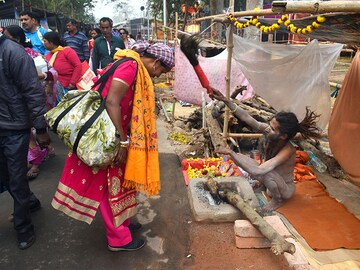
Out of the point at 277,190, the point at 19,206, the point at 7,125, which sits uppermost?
the point at 7,125

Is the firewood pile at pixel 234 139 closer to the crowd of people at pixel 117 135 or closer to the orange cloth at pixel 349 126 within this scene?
the orange cloth at pixel 349 126

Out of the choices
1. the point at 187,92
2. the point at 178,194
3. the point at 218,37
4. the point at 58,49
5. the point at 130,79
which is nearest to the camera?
the point at 130,79

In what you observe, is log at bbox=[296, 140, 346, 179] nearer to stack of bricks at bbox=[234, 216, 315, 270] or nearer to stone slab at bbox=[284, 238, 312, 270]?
stack of bricks at bbox=[234, 216, 315, 270]

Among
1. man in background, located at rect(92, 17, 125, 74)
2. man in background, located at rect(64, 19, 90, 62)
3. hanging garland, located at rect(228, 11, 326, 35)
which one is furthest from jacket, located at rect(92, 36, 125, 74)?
hanging garland, located at rect(228, 11, 326, 35)

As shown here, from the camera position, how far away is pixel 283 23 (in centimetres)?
296

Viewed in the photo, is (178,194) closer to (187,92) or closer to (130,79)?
(130,79)

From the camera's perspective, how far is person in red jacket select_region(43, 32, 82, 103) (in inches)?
182

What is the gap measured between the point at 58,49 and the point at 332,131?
13.8 feet

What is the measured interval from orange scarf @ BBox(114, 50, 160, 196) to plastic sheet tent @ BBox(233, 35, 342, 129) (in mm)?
2738

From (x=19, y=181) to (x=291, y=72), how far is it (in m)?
3.79

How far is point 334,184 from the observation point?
13.9ft

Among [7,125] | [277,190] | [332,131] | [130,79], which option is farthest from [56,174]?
[332,131]

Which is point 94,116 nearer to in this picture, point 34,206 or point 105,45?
point 34,206

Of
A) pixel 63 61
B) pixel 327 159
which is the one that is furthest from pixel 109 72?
pixel 327 159
